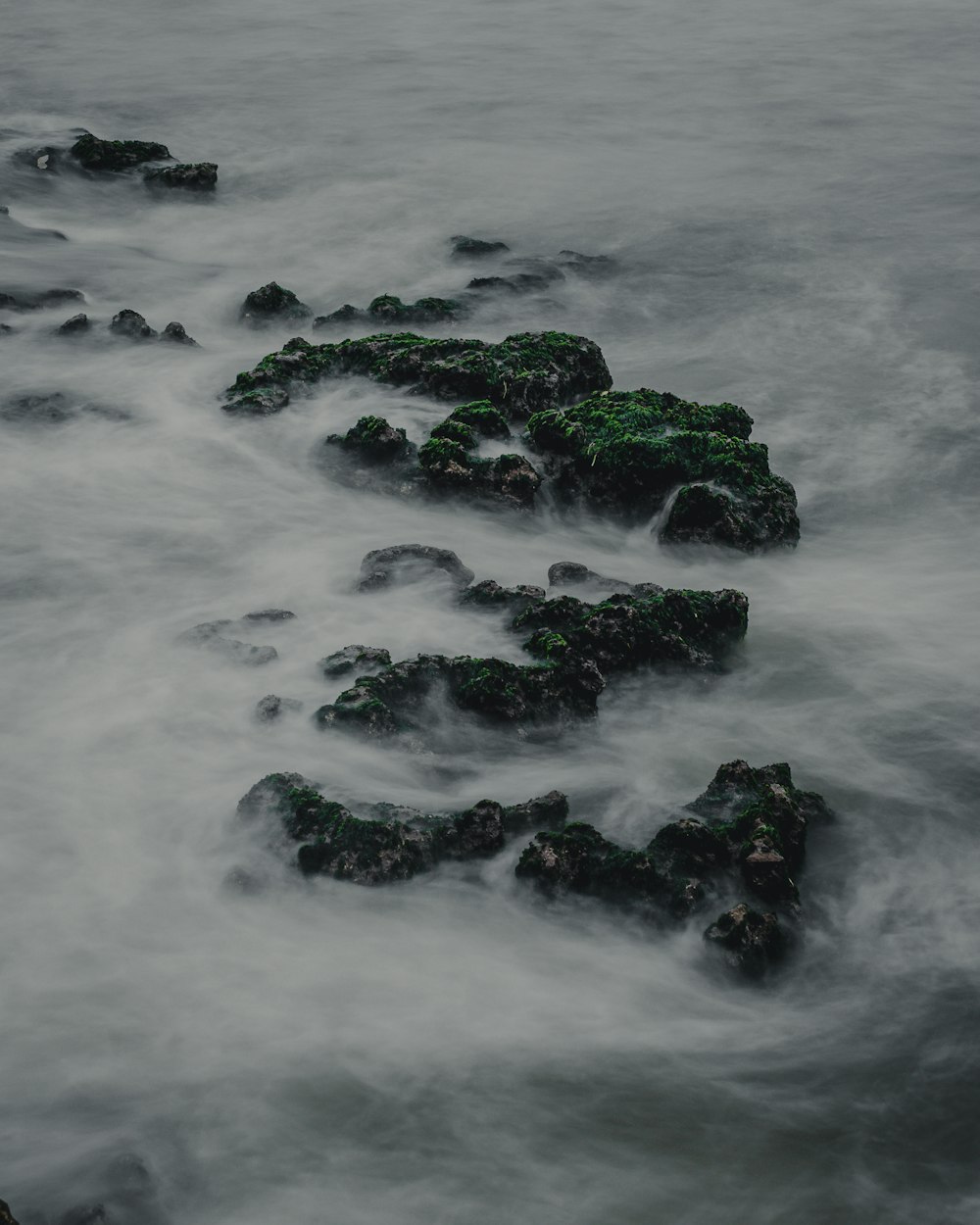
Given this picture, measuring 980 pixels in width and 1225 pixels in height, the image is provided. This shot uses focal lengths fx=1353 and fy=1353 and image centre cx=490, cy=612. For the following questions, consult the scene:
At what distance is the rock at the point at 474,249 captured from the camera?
50.7 ft

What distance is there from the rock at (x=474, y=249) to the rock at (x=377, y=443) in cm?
540

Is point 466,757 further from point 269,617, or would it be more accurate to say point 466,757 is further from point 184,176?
point 184,176

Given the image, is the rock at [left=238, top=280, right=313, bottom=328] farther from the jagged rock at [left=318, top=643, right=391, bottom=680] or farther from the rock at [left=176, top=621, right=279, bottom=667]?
the jagged rock at [left=318, top=643, right=391, bottom=680]

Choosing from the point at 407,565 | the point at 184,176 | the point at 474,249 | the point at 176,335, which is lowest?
the point at 407,565

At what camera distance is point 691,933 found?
6.48 metres

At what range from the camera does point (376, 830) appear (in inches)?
268

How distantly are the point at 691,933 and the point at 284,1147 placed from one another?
2169mm

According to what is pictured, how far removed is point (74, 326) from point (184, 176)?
17.5ft

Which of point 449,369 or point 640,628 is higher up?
point 449,369

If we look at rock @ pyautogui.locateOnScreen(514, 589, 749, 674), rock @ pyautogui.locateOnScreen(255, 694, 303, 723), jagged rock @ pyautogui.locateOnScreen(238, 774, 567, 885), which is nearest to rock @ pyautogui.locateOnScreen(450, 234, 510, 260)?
rock @ pyautogui.locateOnScreen(514, 589, 749, 674)

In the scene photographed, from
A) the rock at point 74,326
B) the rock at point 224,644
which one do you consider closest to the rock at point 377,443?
the rock at point 224,644

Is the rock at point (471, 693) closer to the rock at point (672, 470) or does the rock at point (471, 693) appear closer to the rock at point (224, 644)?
the rock at point (224, 644)

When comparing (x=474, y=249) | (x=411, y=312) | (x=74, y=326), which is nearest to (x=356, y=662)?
(x=411, y=312)

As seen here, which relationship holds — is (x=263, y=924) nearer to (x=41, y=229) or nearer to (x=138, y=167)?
(x=41, y=229)
